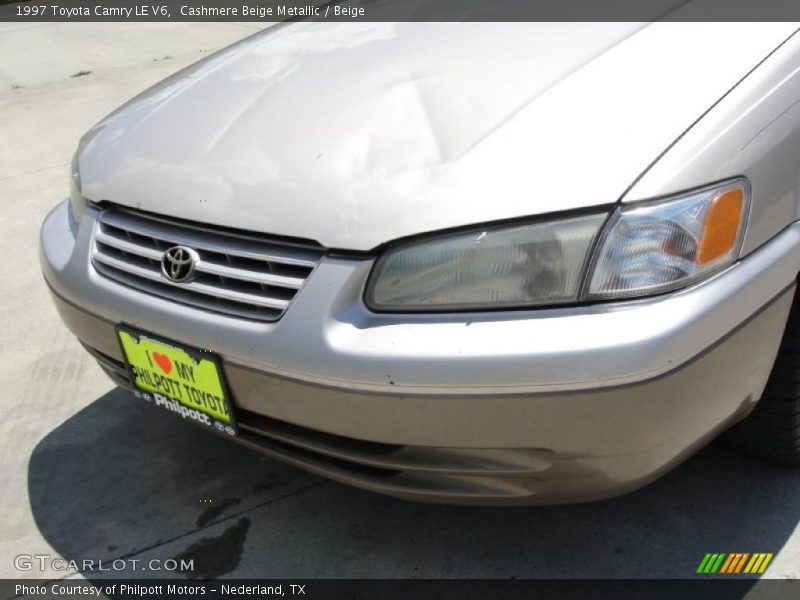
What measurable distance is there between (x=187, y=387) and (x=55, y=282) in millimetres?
496

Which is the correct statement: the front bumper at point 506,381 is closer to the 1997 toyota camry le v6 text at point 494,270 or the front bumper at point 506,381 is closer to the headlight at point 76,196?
the 1997 toyota camry le v6 text at point 494,270

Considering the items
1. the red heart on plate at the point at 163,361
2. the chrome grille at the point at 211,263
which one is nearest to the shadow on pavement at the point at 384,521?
the red heart on plate at the point at 163,361

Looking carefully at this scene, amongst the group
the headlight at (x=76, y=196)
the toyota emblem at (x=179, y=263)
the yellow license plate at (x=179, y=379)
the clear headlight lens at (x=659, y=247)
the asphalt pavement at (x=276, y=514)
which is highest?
the clear headlight lens at (x=659, y=247)

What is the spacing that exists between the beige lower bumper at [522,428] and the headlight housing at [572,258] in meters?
0.16

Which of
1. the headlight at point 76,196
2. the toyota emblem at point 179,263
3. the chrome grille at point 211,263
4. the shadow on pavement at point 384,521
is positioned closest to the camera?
the chrome grille at point 211,263

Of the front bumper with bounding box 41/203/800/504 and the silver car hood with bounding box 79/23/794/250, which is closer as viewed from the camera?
the front bumper with bounding box 41/203/800/504

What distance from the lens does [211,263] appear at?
1.88 meters

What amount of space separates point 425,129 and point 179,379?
0.74m

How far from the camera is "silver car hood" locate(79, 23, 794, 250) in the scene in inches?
65.6

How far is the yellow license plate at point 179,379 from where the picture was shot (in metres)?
1.86

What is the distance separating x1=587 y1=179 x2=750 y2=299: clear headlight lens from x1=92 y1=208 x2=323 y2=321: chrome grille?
54 centimetres

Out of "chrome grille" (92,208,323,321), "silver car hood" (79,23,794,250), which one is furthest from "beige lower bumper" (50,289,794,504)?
"silver car hood" (79,23,794,250)

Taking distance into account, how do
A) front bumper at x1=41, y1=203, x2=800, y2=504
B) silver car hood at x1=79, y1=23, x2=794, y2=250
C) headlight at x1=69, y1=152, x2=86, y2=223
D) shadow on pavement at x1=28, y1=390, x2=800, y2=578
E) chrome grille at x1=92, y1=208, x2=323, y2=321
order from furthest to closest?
1. headlight at x1=69, y1=152, x2=86, y2=223
2. shadow on pavement at x1=28, y1=390, x2=800, y2=578
3. chrome grille at x1=92, y1=208, x2=323, y2=321
4. silver car hood at x1=79, y1=23, x2=794, y2=250
5. front bumper at x1=41, y1=203, x2=800, y2=504

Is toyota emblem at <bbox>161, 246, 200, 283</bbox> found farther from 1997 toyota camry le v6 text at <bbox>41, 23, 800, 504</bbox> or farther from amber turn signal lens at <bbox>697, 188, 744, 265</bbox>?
amber turn signal lens at <bbox>697, 188, 744, 265</bbox>
